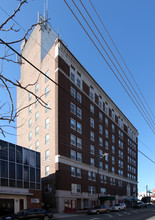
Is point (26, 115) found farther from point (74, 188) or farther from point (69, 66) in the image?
point (74, 188)

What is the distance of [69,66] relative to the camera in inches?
1697

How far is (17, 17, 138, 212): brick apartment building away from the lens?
37156 millimetres

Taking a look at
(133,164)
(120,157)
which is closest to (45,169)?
(120,157)

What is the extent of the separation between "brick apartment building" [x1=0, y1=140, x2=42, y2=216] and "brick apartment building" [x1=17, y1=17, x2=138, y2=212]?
4958mm

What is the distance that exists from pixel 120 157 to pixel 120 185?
7275 mm

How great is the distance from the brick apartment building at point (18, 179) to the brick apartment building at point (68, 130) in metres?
4.96

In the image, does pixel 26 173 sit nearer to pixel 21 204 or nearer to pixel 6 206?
pixel 21 204

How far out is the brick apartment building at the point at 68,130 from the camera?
37.2m

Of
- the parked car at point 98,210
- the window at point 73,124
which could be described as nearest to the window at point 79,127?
the window at point 73,124

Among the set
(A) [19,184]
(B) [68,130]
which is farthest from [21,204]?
(B) [68,130]

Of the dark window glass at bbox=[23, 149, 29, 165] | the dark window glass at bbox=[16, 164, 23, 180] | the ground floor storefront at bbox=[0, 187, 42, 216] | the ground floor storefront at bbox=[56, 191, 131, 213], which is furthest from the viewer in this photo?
the ground floor storefront at bbox=[56, 191, 131, 213]

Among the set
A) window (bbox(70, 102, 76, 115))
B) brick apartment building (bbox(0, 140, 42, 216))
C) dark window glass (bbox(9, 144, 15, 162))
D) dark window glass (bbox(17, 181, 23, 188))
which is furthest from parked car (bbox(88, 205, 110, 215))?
window (bbox(70, 102, 76, 115))

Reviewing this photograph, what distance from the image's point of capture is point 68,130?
39562mm

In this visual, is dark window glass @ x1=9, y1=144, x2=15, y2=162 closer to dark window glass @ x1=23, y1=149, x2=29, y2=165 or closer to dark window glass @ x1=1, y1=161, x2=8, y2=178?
dark window glass @ x1=1, y1=161, x2=8, y2=178
